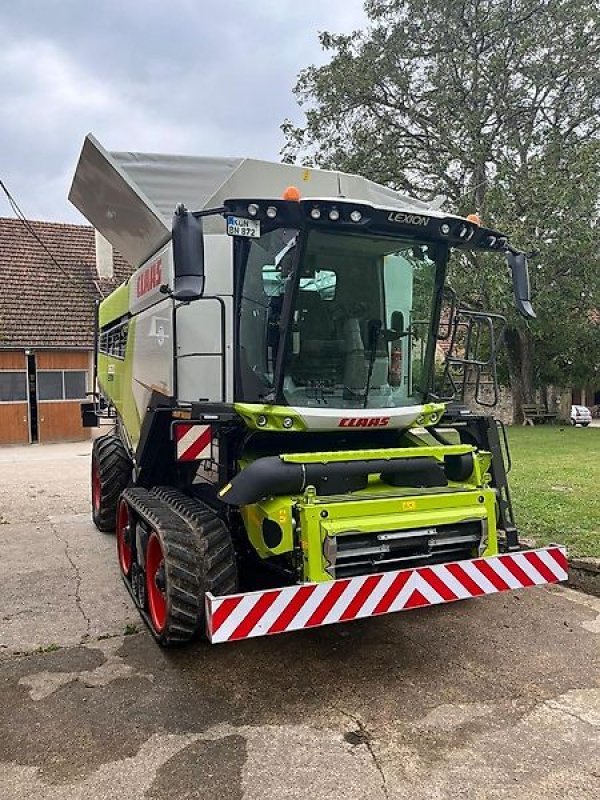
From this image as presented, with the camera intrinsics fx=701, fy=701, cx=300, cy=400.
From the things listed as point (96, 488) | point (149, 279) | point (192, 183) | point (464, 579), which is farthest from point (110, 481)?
point (464, 579)

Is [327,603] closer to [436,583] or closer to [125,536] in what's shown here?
[436,583]

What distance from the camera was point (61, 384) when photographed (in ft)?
62.9

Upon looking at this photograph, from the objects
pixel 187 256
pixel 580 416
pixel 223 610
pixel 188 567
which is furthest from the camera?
pixel 580 416

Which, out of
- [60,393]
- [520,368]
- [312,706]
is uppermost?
[520,368]

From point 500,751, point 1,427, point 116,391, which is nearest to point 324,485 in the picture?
point 500,751

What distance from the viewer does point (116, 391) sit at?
7531 mm

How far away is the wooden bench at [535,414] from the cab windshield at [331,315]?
19521 millimetres

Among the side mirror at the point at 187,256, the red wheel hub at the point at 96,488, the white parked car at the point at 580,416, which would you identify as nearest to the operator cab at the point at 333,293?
the side mirror at the point at 187,256

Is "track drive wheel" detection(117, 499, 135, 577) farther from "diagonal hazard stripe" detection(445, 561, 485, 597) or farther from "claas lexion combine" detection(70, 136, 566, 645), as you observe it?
"diagonal hazard stripe" detection(445, 561, 485, 597)

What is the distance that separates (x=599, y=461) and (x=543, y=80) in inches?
501

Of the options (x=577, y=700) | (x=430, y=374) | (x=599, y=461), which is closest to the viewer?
(x=577, y=700)

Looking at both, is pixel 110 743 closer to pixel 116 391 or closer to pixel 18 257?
pixel 116 391

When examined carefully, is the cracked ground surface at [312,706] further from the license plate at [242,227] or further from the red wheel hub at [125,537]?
the license plate at [242,227]

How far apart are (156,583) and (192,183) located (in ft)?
9.47
